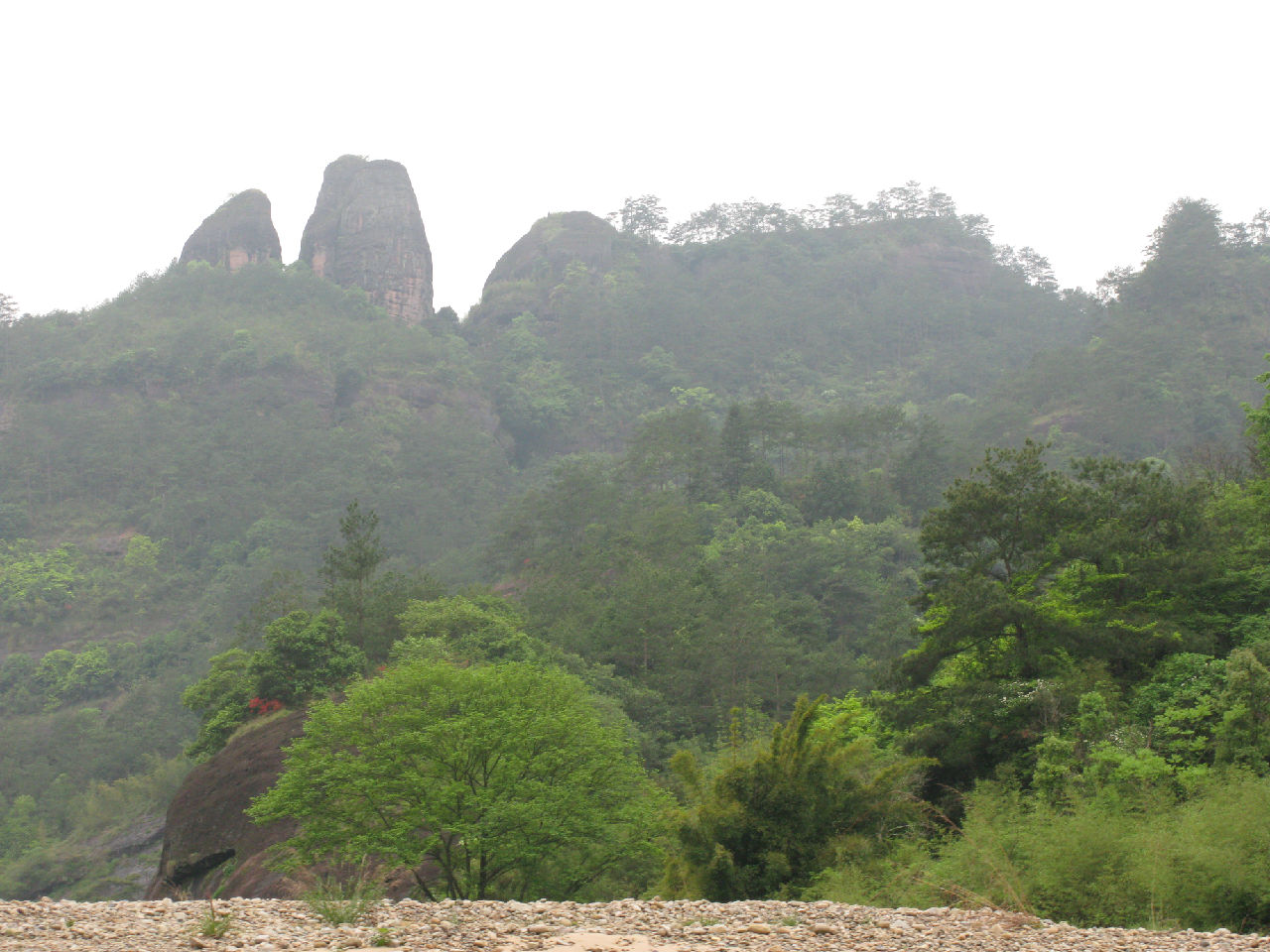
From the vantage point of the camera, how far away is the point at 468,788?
14.1 m

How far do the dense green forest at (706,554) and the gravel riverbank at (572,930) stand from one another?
1.32 meters

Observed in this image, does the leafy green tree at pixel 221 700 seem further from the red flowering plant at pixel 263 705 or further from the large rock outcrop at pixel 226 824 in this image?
the large rock outcrop at pixel 226 824

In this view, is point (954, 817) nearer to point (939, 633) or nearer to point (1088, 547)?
point (939, 633)

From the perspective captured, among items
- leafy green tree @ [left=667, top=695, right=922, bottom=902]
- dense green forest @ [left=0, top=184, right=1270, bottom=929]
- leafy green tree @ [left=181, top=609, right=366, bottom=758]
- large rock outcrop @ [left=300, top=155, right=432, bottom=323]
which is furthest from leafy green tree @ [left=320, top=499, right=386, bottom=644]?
large rock outcrop @ [left=300, top=155, right=432, bottom=323]

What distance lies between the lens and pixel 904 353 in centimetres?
8712

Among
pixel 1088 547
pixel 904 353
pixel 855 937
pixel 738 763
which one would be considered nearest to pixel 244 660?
pixel 738 763

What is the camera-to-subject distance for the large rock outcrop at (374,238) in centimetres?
9738

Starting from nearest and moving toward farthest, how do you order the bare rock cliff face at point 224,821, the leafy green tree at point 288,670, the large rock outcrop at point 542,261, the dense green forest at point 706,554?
the dense green forest at point 706,554
the bare rock cliff face at point 224,821
the leafy green tree at point 288,670
the large rock outcrop at point 542,261

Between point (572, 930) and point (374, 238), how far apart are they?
3867 inches

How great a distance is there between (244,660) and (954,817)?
69.9 feet

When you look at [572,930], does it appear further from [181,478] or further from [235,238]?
[235,238]

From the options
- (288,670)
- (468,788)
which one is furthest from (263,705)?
(468,788)

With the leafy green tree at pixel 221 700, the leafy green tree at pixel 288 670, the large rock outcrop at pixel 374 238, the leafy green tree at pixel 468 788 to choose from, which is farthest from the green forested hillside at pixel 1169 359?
the large rock outcrop at pixel 374 238

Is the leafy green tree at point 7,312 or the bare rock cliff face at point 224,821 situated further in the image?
the leafy green tree at point 7,312
